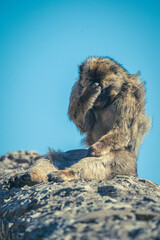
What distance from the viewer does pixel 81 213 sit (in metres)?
2.48

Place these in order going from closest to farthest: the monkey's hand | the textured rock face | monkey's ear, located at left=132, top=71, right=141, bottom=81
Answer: the textured rock face < the monkey's hand < monkey's ear, located at left=132, top=71, right=141, bottom=81

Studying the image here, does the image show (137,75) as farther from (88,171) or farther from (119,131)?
(88,171)

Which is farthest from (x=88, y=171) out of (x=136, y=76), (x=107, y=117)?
(x=136, y=76)

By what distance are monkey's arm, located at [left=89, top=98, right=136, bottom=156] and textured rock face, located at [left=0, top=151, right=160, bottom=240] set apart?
1.32 meters

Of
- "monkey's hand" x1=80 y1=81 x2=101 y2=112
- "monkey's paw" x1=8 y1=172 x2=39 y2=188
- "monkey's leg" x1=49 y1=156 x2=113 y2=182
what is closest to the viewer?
"monkey's leg" x1=49 y1=156 x2=113 y2=182

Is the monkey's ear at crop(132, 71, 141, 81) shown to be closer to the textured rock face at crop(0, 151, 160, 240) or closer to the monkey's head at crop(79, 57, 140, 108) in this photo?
the monkey's head at crop(79, 57, 140, 108)

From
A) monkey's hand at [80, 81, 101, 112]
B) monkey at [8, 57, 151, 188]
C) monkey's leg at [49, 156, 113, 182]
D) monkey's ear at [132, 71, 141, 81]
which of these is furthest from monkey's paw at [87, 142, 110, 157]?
monkey's ear at [132, 71, 141, 81]

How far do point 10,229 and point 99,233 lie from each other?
1.46 metres

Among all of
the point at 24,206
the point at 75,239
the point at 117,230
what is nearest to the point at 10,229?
the point at 24,206

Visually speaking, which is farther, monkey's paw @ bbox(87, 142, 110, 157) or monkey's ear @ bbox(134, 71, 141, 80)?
monkey's ear @ bbox(134, 71, 141, 80)

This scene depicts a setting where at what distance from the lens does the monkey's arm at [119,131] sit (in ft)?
17.3

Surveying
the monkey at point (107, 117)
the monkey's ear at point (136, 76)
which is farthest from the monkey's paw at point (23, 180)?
the monkey's ear at point (136, 76)

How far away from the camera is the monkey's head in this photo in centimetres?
614

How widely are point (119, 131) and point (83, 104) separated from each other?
3.38 feet
